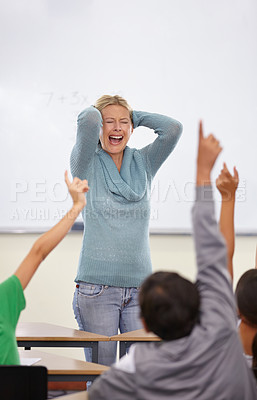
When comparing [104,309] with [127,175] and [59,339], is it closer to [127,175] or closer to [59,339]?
[59,339]

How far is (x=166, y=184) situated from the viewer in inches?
152

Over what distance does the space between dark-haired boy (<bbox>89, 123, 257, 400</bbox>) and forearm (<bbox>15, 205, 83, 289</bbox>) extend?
0.48 meters

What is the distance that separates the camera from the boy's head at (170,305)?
4.02 ft

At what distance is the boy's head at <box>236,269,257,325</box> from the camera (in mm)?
1670

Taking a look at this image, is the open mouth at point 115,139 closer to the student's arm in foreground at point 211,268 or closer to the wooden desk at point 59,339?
the wooden desk at point 59,339

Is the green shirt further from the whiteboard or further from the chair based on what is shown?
the whiteboard

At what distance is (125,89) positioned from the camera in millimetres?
3877

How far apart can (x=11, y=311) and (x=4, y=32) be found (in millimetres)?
2875

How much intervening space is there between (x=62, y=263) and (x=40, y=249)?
2260 millimetres

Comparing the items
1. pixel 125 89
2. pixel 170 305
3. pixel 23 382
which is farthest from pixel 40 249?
pixel 125 89

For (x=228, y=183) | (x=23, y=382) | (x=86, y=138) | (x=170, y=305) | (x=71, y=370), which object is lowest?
(x=71, y=370)

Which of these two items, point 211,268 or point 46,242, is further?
point 46,242

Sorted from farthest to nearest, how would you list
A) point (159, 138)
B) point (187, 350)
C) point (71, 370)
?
point (159, 138), point (71, 370), point (187, 350)

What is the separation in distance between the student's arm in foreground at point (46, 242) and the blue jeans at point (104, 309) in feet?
2.18
